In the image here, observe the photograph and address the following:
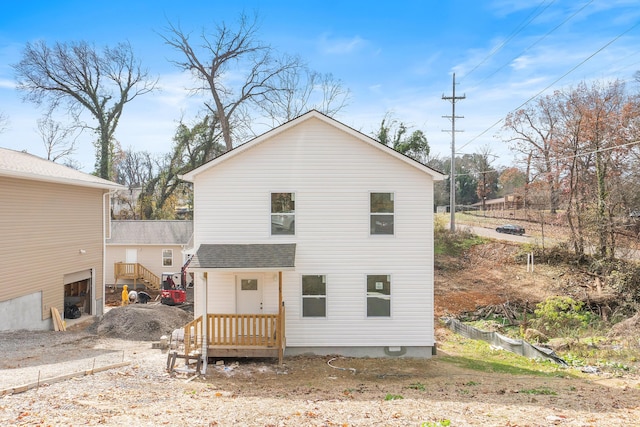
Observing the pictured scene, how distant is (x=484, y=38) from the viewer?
86.4ft

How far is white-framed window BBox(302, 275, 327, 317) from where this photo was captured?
46.2ft

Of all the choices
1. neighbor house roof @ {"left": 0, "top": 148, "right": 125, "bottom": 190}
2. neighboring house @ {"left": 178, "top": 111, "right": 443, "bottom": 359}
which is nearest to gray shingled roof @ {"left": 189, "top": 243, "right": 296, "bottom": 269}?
neighboring house @ {"left": 178, "top": 111, "right": 443, "bottom": 359}

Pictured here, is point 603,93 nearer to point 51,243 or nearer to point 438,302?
point 438,302

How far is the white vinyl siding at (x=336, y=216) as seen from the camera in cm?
1410

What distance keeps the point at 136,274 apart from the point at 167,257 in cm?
218

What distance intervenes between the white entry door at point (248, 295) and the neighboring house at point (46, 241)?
7833 mm

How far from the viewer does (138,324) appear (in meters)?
16.1

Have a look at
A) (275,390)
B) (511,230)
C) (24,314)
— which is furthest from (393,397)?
(511,230)

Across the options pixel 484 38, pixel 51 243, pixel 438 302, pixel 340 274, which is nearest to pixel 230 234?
pixel 340 274

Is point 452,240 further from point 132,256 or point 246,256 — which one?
point 246,256

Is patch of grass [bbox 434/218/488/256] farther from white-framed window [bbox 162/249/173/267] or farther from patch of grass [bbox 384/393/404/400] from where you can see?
patch of grass [bbox 384/393/404/400]

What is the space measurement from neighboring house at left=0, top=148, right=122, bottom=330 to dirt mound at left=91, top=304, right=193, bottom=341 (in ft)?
8.10

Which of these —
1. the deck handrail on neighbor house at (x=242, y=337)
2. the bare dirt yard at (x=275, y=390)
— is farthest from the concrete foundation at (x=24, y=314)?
the deck handrail on neighbor house at (x=242, y=337)

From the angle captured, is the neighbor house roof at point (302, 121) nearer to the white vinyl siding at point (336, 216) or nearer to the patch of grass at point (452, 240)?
the white vinyl siding at point (336, 216)
